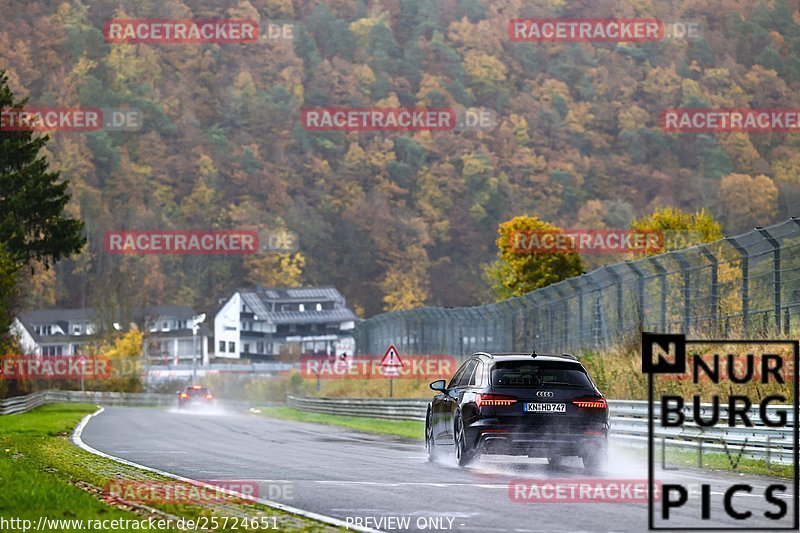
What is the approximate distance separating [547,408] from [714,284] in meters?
10.0

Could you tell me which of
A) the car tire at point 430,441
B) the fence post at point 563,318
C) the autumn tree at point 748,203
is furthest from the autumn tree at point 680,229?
the car tire at point 430,441

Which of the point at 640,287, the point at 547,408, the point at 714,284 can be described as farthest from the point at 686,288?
the point at 547,408

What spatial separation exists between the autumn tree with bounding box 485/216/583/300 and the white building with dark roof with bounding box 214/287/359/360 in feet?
187

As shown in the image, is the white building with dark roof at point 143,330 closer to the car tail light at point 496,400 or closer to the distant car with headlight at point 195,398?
the distant car with headlight at point 195,398

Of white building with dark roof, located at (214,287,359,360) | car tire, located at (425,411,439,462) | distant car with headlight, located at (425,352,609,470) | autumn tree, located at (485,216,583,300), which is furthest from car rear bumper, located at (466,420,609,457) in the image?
white building with dark roof, located at (214,287,359,360)

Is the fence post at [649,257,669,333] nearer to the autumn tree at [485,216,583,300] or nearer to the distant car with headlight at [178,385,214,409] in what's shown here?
the distant car with headlight at [178,385,214,409]

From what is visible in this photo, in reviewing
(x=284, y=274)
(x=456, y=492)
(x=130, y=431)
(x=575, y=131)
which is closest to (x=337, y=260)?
(x=284, y=274)

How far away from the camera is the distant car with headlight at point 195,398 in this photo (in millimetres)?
71250

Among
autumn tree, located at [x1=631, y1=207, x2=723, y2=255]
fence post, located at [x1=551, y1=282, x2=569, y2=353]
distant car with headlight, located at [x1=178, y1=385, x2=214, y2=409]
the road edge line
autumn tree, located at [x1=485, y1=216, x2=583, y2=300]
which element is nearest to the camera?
the road edge line

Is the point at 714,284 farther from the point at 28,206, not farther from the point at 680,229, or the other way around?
the point at 680,229

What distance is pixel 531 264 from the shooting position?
333 ft

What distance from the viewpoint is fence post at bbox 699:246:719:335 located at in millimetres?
26875

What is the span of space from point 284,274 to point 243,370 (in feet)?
120

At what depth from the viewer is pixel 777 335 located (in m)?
24.3
